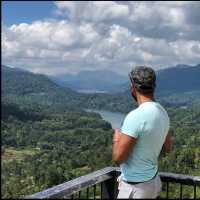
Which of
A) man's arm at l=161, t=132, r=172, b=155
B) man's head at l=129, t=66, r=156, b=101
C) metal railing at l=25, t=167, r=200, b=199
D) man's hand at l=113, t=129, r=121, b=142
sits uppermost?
man's head at l=129, t=66, r=156, b=101

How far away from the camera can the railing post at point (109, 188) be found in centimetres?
439

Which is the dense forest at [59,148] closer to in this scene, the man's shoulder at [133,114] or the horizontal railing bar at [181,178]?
the horizontal railing bar at [181,178]

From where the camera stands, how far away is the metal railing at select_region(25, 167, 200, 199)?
3546 mm

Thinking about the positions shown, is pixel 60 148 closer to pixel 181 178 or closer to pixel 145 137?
pixel 181 178

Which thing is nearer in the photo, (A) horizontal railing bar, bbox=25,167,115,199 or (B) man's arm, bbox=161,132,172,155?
(A) horizontal railing bar, bbox=25,167,115,199

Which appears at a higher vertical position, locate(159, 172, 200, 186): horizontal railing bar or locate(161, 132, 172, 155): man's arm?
locate(161, 132, 172, 155): man's arm

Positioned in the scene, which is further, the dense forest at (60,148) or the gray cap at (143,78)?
the dense forest at (60,148)

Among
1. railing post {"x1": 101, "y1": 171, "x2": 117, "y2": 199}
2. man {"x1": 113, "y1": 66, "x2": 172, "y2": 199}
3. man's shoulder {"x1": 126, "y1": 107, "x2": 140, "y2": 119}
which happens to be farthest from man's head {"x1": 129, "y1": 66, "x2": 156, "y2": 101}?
railing post {"x1": 101, "y1": 171, "x2": 117, "y2": 199}

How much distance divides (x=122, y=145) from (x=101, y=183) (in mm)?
1165

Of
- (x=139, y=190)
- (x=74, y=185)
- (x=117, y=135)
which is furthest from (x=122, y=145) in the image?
(x=74, y=185)

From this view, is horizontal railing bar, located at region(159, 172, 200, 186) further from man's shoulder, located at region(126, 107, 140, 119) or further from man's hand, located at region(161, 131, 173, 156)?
man's shoulder, located at region(126, 107, 140, 119)

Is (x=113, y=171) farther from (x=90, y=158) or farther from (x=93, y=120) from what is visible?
(x=93, y=120)

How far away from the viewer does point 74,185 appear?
12.3ft

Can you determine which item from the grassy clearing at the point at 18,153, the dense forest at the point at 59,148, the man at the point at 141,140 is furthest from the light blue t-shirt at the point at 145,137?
the grassy clearing at the point at 18,153
